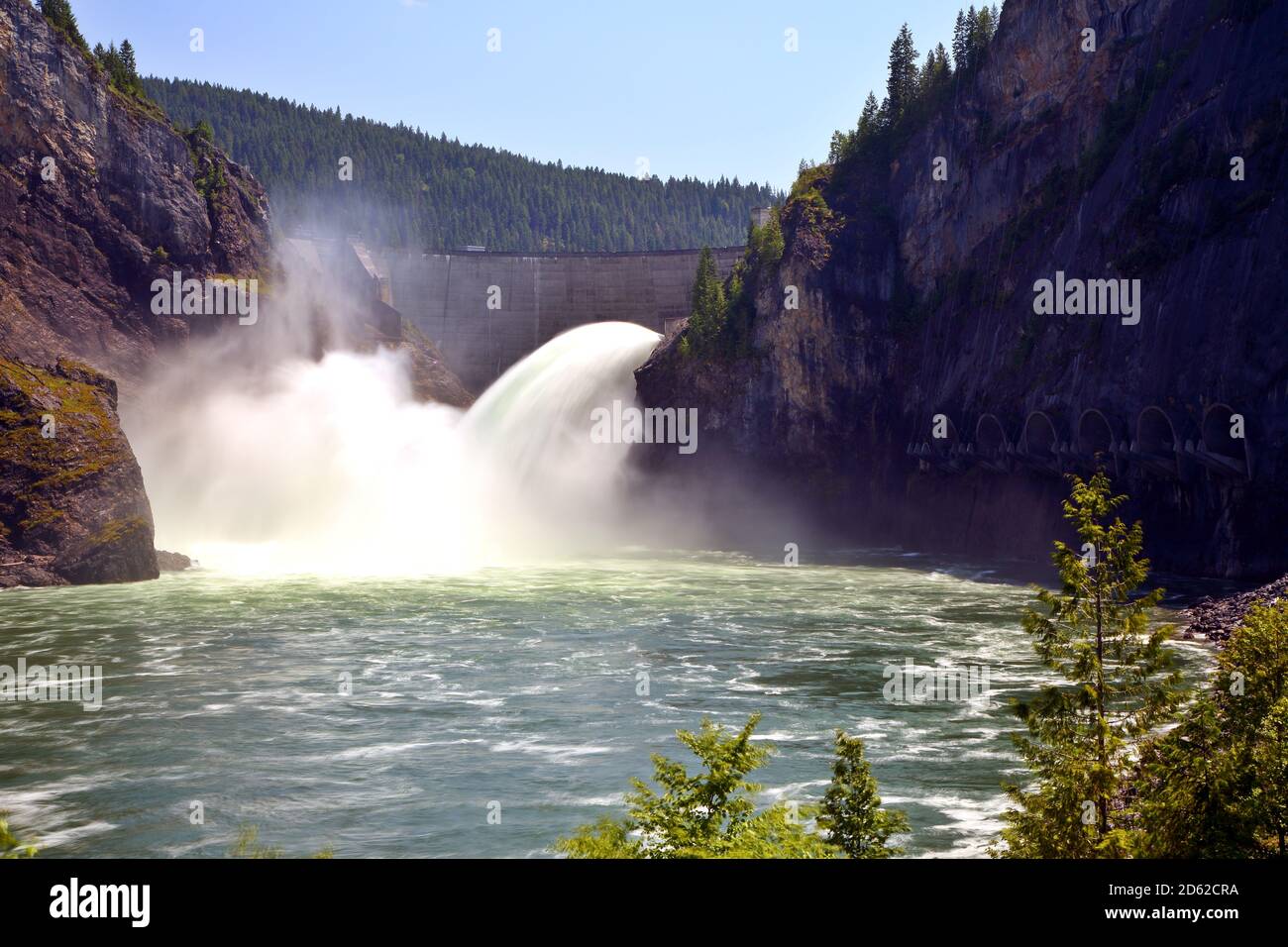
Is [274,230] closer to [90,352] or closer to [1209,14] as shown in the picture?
[90,352]

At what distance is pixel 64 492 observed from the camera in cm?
5759

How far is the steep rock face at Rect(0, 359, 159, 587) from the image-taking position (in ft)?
185

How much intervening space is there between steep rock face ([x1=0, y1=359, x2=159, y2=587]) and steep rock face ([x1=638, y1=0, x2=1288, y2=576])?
45497mm

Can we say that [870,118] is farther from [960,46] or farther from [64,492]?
[64,492]

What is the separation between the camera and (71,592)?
5419 centimetres

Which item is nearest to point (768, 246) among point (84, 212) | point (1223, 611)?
point (84, 212)

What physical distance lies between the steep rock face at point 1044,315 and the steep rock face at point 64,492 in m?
45.5

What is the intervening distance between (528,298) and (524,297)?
391 mm

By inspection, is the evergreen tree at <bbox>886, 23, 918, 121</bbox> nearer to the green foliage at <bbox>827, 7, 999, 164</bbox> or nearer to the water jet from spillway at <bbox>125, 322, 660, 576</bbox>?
the green foliage at <bbox>827, 7, 999, 164</bbox>

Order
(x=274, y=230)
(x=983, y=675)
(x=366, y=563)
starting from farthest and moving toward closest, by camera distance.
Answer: (x=274, y=230)
(x=366, y=563)
(x=983, y=675)

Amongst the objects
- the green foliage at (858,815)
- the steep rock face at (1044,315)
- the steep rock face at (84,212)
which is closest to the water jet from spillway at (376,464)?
the steep rock face at (84,212)

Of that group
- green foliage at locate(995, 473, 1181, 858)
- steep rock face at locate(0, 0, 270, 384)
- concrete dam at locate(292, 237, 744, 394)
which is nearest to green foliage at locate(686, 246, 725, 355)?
concrete dam at locate(292, 237, 744, 394)

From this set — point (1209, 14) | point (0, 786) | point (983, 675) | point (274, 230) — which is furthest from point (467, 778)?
point (274, 230)

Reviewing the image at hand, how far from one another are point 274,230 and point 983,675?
8201 cm
